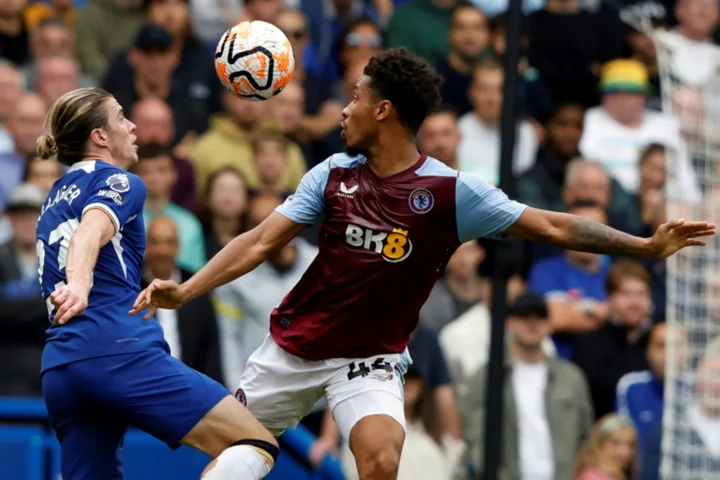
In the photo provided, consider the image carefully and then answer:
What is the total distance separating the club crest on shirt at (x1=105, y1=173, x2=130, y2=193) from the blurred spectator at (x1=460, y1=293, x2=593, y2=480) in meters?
4.23

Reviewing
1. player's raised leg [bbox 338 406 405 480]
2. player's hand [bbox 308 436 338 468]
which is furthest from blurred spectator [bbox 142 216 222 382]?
player's raised leg [bbox 338 406 405 480]

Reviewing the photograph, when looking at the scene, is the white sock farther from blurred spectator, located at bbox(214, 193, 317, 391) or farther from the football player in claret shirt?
Result: blurred spectator, located at bbox(214, 193, 317, 391)

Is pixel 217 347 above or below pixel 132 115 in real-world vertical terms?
below

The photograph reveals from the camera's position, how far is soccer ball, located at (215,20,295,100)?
7.05 m

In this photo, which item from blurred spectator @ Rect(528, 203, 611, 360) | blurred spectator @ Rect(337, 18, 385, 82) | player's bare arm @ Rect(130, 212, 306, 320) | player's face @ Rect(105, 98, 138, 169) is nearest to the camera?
player's face @ Rect(105, 98, 138, 169)

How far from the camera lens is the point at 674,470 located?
10.3 meters

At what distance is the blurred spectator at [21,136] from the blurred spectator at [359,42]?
2773 mm

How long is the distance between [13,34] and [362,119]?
580 cm

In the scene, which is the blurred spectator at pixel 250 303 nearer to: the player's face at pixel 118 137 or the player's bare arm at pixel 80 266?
the player's face at pixel 118 137

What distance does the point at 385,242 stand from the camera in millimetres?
6922

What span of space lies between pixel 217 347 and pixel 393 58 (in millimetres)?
3388

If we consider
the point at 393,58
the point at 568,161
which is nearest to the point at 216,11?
the point at 568,161

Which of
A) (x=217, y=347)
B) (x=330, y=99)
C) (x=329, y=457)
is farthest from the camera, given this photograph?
(x=330, y=99)

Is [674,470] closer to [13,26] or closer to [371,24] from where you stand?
[371,24]
